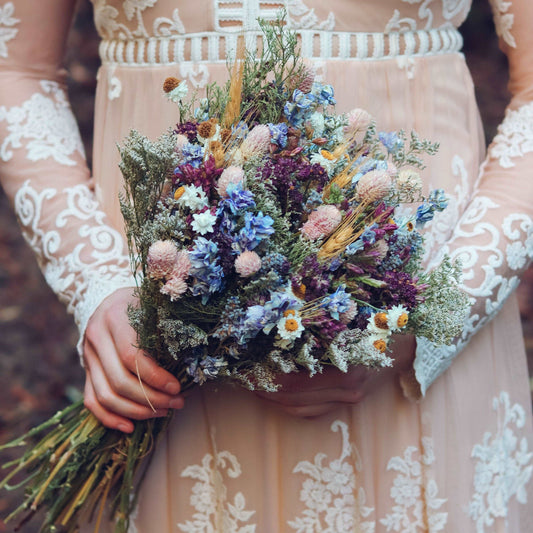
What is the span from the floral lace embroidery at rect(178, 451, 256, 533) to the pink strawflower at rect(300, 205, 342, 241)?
492 mm

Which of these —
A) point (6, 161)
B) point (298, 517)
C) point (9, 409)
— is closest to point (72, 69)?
point (9, 409)

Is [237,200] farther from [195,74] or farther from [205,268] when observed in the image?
[195,74]

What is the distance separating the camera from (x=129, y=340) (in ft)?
3.63

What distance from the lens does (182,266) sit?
0.89m

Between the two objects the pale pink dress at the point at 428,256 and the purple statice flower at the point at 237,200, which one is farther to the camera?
the pale pink dress at the point at 428,256

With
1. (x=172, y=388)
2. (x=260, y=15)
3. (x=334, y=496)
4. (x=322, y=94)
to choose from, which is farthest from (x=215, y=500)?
(x=260, y=15)

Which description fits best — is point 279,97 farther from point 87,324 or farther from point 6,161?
point 6,161

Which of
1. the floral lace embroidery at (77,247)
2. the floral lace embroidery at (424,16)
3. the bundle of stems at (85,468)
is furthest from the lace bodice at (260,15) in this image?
the bundle of stems at (85,468)

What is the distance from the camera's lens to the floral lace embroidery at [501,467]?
129 centimetres

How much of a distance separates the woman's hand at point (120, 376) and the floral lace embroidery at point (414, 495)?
0.39 meters

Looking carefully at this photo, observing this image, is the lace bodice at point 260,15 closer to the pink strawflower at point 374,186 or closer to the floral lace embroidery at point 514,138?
the floral lace embroidery at point 514,138

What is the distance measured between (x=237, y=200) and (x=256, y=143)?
99mm

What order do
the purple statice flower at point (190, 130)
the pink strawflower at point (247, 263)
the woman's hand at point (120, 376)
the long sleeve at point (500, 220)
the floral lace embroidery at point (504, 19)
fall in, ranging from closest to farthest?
the pink strawflower at point (247, 263) → the purple statice flower at point (190, 130) → the woman's hand at point (120, 376) → the long sleeve at point (500, 220) → the floral lace embroidery at point (504, 19)

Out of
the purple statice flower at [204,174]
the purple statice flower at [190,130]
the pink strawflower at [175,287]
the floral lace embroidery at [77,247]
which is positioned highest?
the purple statice flower at [190,130]
